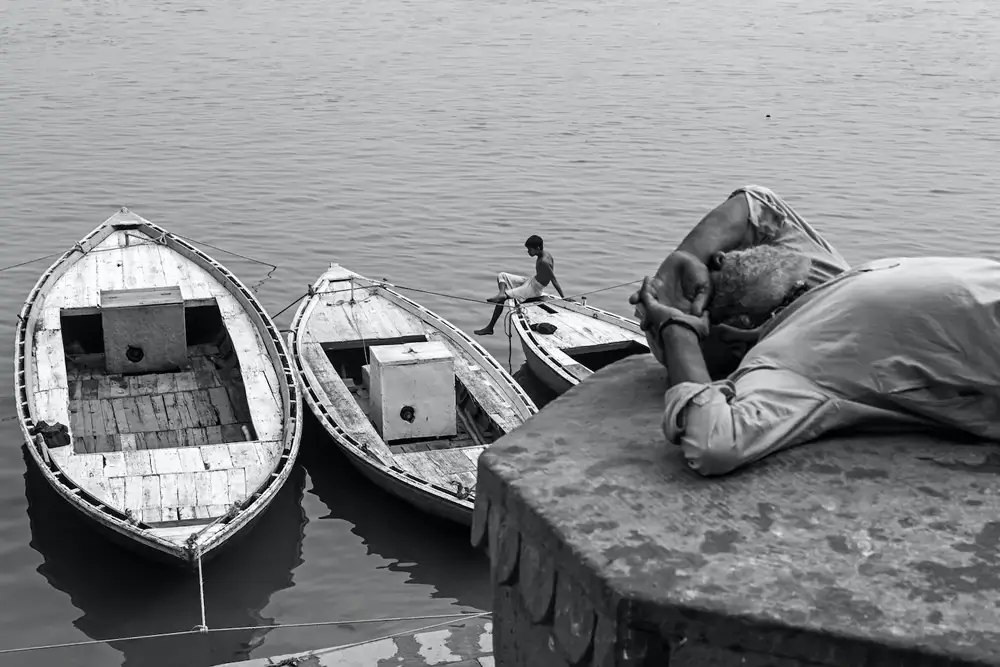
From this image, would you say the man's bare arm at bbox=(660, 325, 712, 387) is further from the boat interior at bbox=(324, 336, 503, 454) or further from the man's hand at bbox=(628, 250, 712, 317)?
the boat interior at bbox=(324, 336, 503, 454)

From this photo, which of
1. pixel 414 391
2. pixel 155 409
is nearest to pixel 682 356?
pixel 414 391

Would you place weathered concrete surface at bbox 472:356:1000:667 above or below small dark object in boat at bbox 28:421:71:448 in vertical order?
above

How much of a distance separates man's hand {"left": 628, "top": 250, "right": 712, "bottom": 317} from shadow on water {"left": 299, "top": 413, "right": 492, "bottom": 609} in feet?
22.2

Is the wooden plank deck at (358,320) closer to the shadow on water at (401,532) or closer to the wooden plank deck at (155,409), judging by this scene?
the wooden plank deck at (155,409)

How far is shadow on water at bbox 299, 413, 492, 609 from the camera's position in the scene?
35.0 feet

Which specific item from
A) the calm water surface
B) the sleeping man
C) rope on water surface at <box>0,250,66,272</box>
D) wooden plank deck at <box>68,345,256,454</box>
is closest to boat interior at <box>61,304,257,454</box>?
wooden plank deck at <box>68,345,256,454</box>

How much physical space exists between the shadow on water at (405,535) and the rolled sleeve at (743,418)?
7.35 m

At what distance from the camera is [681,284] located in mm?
4090

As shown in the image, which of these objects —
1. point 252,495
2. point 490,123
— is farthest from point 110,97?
point 252,495

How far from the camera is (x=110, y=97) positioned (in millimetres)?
29703

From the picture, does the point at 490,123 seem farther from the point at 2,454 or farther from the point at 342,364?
the point at 2,454

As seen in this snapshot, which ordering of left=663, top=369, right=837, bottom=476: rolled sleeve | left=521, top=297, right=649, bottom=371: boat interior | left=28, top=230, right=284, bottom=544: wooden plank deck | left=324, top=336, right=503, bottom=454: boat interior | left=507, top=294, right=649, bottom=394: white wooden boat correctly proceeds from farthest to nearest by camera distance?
1. left=521, top=297, right=649, bottom=371: boat interior
2. left=507, top=294, right=649, bottom=394: white wooden boat
3. left=324, top=336, right=503, bottom=454: boat interior
4. left=28, top=230, right=284, bottom=544: wooden plank deck
5. left=663, top=369, right=837, bottom=476: rolled sleeve

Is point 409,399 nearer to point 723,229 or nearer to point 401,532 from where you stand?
point 401,532

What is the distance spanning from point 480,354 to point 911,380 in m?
10.5
